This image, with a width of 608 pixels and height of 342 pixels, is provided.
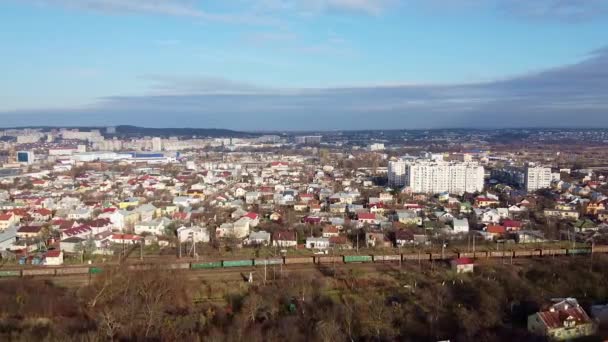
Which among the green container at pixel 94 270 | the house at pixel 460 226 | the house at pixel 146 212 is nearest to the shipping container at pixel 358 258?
the house at pixel 460 226

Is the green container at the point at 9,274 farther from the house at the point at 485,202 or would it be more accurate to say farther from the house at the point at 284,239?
the house at the point at 485,202

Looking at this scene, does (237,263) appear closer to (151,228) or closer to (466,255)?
(151,228)

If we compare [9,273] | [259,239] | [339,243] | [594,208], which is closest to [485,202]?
[594,208]

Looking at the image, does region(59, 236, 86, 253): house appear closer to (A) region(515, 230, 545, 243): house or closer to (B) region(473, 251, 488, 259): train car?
(B) region(473, 251, 488, 259): train car

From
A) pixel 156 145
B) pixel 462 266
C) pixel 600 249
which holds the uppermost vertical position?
pixel 156 145

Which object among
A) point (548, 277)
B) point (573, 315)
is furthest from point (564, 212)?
point (573, 315)

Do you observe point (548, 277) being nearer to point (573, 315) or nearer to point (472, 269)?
point (472, 269)
